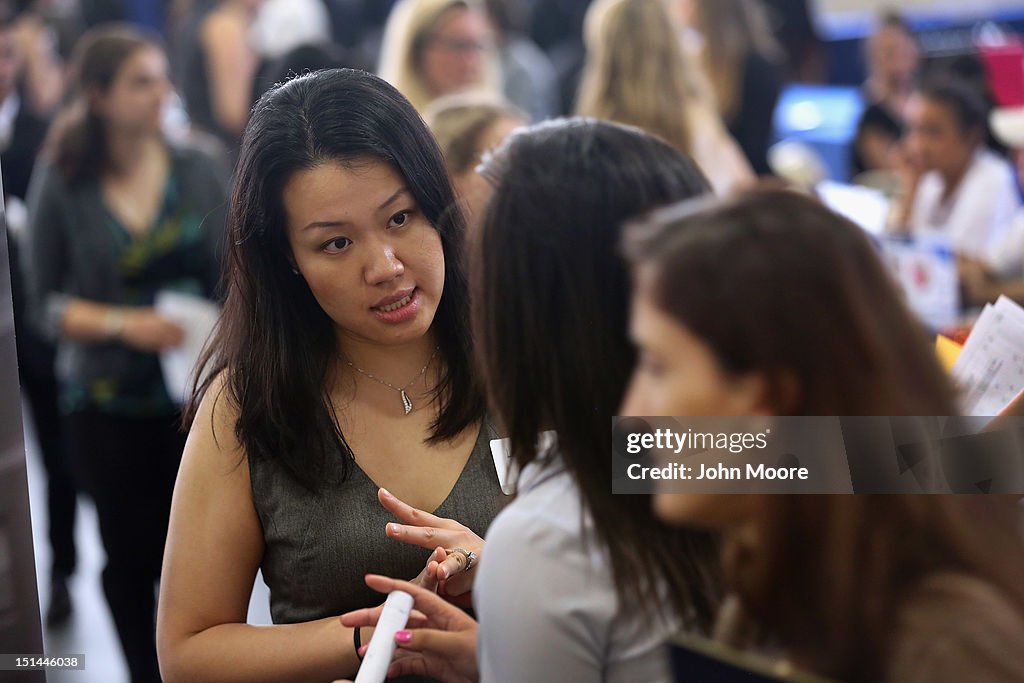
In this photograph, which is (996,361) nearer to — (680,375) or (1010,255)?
(680,375)

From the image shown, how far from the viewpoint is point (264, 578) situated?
1.23m

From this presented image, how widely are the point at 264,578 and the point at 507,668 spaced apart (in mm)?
483

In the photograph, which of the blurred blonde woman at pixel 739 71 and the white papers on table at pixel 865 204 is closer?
the white papers on table at pixel 865 204

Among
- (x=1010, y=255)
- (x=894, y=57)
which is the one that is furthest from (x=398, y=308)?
(x=894, y=57)

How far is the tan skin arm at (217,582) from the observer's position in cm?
115

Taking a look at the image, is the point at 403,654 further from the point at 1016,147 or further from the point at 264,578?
the point at 1016,147

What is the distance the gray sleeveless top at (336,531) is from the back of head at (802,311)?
0.56 meters

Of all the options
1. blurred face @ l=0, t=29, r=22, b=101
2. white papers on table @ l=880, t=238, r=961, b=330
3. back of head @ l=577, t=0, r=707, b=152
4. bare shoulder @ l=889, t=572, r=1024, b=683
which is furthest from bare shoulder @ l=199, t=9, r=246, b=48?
bare shoulder @ l=889, t=572, r=1024, b=683

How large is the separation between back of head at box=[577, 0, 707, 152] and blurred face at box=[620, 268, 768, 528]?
2.33 metres

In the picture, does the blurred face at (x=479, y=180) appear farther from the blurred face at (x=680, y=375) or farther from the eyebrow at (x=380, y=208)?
the blurred face at (x=680, y=375)

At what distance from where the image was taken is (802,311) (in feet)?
2.14

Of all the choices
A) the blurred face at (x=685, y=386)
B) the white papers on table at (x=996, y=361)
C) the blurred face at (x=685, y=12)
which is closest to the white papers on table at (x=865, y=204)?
the blurred face at (x=685, y=12)

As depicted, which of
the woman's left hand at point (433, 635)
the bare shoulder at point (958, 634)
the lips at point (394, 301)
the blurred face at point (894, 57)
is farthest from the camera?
the blurred face at point (894, 57)

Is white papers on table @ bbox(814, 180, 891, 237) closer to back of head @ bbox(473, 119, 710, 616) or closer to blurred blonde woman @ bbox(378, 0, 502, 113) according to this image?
blurred blonde woman @ bbox(378, 0, 502, 113)
